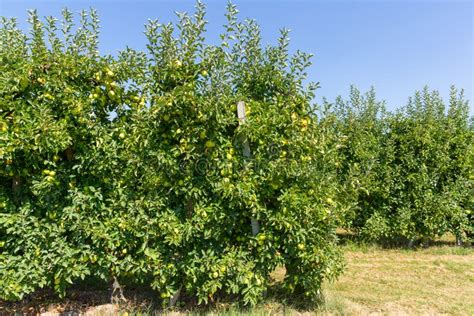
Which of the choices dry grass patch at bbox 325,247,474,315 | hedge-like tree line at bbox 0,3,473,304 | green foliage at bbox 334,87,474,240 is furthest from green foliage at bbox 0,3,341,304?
green foliage at bbox 334,87,474,240

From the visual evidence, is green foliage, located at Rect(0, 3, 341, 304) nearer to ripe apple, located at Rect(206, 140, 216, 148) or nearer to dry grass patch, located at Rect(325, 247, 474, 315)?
ripe apple, located at Rect(206, 140, 216, 148)

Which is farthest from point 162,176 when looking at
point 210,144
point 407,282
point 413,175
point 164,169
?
point 413,175

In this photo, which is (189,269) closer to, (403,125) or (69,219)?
(69,219)

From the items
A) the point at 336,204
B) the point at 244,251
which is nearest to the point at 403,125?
the point at 336,204

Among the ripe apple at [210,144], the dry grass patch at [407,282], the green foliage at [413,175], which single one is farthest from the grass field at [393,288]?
the ripe apple at [210,144]

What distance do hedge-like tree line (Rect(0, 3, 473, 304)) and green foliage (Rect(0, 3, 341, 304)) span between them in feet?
0.05

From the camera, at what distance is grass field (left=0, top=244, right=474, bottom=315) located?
11.8ft

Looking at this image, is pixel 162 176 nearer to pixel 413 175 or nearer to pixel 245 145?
pixel 245 145

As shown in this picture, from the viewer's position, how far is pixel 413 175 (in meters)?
6.69

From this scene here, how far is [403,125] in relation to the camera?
7.05 m

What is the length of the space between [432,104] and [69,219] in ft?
25.2

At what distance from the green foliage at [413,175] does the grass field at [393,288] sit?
61 cm

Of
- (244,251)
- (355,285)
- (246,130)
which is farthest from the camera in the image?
Answer: (355,285)

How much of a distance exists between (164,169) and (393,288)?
370 cm
